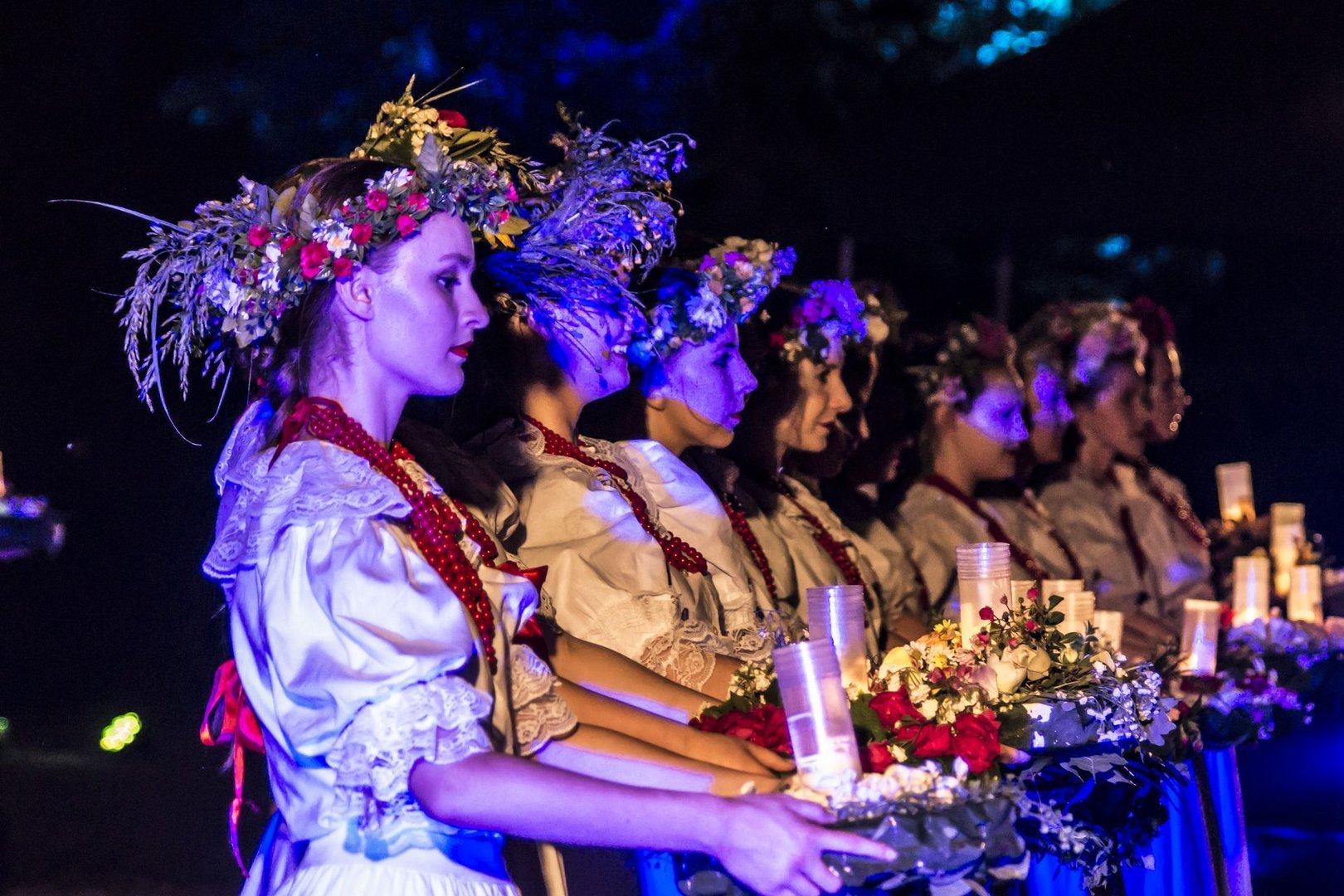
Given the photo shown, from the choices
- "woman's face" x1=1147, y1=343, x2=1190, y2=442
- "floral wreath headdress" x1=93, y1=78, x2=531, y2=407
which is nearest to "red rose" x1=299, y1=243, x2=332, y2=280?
"floral wreath headdress" x1=93, y1=78, x2=531, y2=407

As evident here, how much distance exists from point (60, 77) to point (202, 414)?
30.2 inches

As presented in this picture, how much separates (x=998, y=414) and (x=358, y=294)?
342 cm

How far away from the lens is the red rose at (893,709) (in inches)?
97.2

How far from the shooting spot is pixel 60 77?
10.9 ft

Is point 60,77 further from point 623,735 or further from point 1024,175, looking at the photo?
point 1024,175

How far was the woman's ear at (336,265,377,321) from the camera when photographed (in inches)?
89.7

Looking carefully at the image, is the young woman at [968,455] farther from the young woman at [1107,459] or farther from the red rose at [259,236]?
the red rose at [259,236]

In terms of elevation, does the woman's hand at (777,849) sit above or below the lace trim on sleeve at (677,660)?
below

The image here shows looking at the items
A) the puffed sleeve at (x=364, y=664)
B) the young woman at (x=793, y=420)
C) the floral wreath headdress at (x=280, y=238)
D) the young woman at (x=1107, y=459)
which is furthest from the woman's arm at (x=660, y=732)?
the young woman at (x=1107, y=459)

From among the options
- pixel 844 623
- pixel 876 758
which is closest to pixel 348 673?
pixel 876 758

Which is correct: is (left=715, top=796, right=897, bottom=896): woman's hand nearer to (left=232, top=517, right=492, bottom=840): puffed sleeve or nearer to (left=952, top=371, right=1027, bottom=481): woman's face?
(left=232, top=517, right=492, bottom=840): puffed sleeve

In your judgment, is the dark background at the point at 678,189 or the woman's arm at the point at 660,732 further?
the dark background at the point at 678,189

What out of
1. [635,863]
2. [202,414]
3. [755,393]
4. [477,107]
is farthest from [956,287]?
[635,863]

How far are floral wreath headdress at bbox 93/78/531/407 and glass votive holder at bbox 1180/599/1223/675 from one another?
7.73ft
